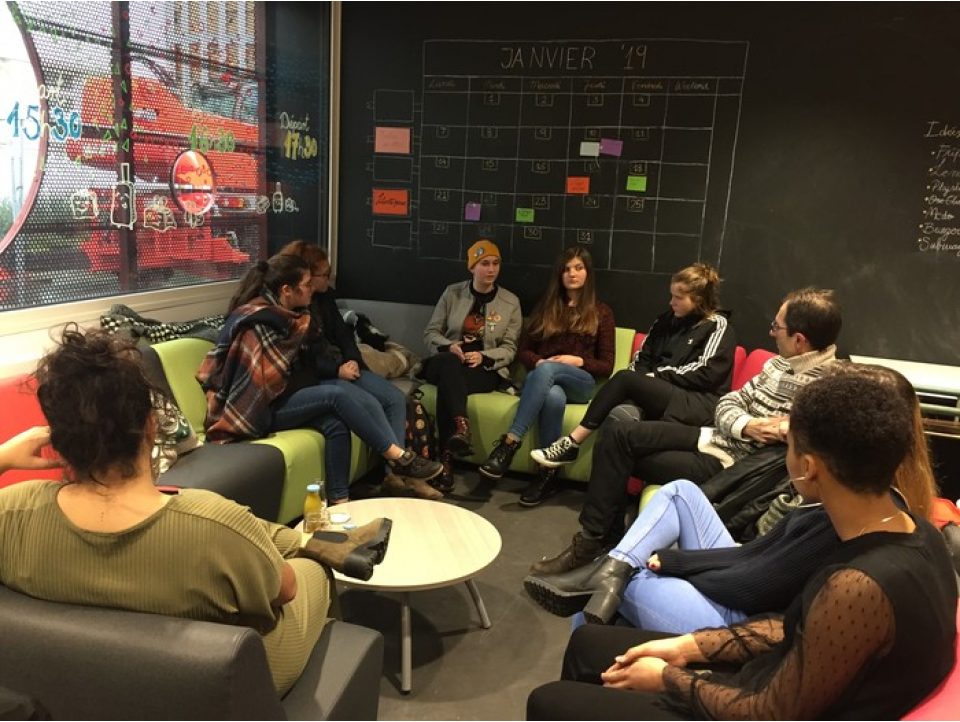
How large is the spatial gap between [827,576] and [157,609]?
1116 millimetres

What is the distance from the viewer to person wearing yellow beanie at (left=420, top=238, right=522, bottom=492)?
152 inches

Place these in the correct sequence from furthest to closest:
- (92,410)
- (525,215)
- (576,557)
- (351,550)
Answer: (525,215), (576,557), (351,550), (92,410)

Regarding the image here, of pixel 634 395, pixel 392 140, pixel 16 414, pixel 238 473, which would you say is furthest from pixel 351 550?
pixel 392 140

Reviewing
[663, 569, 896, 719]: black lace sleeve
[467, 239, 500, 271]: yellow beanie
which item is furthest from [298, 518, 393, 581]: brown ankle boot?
[467, 239, 500, 271]: yellow beanie

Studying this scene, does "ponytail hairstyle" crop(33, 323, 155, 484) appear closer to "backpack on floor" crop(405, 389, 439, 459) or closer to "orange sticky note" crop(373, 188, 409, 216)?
"backpack on floor" crop(405, 389, 439, 459)

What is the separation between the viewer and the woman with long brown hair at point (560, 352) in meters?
3.75

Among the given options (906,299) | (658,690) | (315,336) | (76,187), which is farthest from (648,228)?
(658,690)

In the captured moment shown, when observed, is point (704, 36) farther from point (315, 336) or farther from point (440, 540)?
point (440, 540)

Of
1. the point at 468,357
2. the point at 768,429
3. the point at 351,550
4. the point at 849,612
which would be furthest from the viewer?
the point at 468,357

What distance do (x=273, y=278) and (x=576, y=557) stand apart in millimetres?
1729

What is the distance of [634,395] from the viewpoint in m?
3.54

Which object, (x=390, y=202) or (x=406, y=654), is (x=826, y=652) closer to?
(x=406, y=654)

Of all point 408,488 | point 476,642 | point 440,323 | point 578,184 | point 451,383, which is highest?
point 578,184

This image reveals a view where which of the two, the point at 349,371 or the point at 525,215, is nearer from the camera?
the point at 349,371
